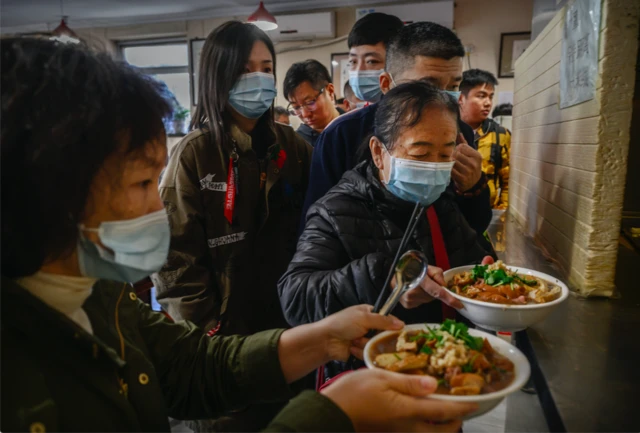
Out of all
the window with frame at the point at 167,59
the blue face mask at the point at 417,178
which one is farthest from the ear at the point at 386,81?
the window with frame at the point at 167,59

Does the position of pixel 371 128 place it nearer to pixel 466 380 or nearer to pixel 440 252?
pixel 440 252

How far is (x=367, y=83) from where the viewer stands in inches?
88.8

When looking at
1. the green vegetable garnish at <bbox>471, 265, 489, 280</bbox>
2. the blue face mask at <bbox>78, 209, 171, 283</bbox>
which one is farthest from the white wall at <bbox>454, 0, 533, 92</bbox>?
the blue face mask at <bbox>78, 209, 171, 283</bbox>

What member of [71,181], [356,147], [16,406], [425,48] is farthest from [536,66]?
[16,406]

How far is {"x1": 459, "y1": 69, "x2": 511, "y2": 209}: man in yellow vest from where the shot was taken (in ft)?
12.7

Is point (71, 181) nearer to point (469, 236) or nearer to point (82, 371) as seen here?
point (82, 371)

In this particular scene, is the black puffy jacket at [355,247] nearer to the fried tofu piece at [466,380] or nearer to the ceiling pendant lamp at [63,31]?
the fried tofu piece at [466,380]

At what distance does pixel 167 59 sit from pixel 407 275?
748 centimetres

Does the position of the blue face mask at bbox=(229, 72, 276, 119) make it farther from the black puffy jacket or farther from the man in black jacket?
the black puffy jacket

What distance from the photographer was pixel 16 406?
63 cm

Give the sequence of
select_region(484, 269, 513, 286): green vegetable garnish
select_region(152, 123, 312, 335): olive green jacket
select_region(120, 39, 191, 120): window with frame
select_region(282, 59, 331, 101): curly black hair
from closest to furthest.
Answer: select_region(484, 269, 513, 286): green vegetable garnish → select_region(152, 123, 312, 335): olive green jacket → select_region(282, 59, 331, 101): curly black hair → select_region(120, 39, 191, 120): window with frame

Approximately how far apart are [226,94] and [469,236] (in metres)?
1.10

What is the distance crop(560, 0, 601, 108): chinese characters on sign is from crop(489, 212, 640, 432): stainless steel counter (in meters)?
0.67

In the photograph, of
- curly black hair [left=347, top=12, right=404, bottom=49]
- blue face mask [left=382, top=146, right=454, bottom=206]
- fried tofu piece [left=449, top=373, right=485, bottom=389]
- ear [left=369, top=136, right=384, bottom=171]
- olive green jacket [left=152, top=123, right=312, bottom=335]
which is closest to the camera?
fried tofu piece [left=449, top=373, right=485, bottom=389]
